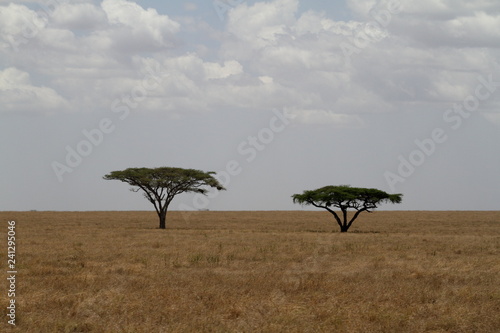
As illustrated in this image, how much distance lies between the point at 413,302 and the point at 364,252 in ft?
41.8

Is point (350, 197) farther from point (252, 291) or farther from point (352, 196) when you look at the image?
point (252, 291)

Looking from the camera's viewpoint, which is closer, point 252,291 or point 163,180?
point 252,291

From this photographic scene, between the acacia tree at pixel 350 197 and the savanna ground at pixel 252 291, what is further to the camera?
the acacia tree at pixel 350 197

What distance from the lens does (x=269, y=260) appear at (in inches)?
909

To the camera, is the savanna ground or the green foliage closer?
the savanna ground

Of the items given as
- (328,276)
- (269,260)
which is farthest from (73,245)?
(328,276)

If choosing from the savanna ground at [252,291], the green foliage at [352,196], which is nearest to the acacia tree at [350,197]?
the green foliage at [352,196]

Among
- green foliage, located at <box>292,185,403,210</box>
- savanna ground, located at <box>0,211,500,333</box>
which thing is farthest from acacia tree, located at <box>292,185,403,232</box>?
savanna ground, located at <box>0,211,500,333</box>

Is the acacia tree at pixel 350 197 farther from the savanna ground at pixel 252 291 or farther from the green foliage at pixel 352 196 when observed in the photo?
the savanna ground at pixel 252 291

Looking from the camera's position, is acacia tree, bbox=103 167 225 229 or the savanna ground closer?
the savanna ground

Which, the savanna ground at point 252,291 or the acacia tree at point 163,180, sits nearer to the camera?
the savanna ground at point 252,291

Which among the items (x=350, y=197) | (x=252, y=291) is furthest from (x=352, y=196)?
(x=252, y=291)

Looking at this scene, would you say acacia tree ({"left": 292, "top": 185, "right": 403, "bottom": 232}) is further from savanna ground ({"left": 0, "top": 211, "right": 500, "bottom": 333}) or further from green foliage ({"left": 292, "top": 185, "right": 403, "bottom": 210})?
savanna ground ({"left": 0, "top": 211, "right": 500, "bottom": 333})

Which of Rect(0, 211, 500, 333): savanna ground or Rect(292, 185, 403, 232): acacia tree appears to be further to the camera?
Rect(292, 185, 403, 232): acacia tree
